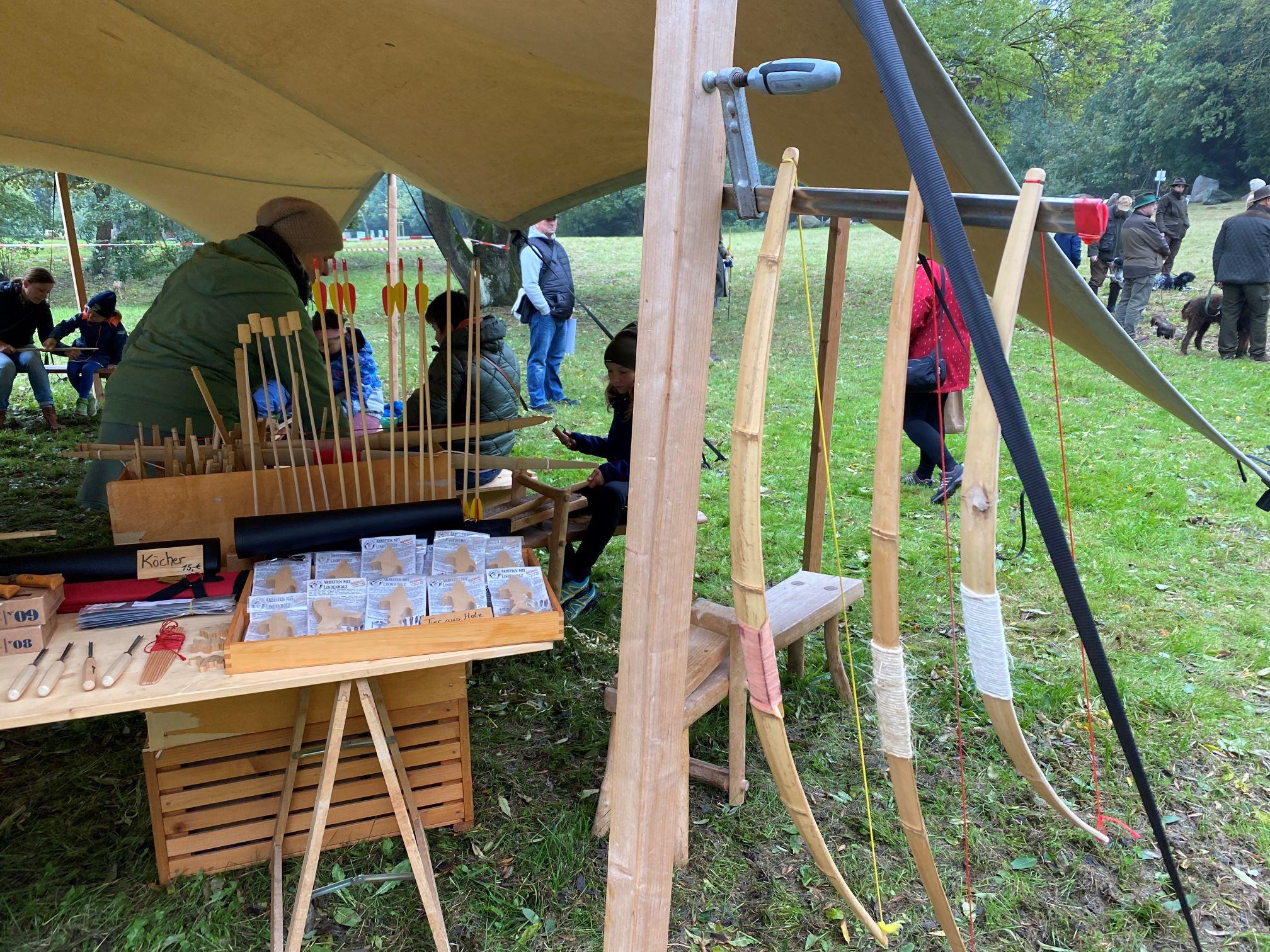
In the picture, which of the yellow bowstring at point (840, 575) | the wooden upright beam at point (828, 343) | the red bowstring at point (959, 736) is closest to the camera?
the yellow bowstring at point (840, 575)

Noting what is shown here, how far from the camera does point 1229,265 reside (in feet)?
26.8

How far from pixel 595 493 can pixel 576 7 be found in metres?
1.70

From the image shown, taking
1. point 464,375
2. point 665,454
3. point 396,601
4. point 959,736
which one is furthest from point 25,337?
point 959,736

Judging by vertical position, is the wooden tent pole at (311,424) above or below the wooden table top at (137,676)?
above

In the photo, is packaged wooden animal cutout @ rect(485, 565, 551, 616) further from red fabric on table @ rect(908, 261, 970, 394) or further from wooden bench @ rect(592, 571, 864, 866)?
red fabric on table @ rect(908, 261, 970, 394)

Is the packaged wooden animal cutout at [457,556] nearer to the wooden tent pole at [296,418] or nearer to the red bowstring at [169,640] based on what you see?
A: the wooden tent pole at [296,418]

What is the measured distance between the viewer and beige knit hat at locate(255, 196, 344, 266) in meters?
3.05

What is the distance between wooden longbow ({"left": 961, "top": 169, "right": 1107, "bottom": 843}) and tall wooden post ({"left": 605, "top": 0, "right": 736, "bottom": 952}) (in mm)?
363

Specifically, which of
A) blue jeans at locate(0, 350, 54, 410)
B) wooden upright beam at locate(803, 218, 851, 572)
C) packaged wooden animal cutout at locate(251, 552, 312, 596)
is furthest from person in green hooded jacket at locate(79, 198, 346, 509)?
blue jeans at locate(0, 350, 54, 410)

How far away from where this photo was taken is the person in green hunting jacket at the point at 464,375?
3098 millimetres

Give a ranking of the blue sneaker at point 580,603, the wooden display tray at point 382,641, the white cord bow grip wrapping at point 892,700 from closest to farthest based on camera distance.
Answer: the white cord bow grip wrapping at point 892,700 → the wooden display tray at point 382,641 → the blue sneaker at point 580,603

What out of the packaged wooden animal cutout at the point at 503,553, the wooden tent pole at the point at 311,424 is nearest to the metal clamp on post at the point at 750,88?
the packaged wooden animal cutout at the point at 503,553

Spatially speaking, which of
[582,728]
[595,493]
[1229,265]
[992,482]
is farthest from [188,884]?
[1229,265]

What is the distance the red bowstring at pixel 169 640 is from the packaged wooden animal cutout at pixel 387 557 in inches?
15.1
